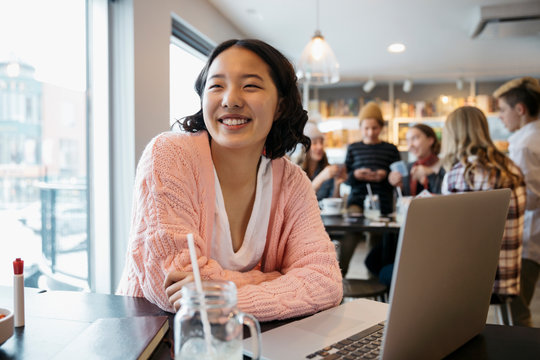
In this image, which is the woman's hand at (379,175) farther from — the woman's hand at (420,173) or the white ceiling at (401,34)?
the white ceiling at (401,34)

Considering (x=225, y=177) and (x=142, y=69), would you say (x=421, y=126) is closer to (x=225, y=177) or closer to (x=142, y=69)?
(x=142, y=69)

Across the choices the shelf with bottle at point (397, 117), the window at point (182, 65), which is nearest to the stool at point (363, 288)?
the window at point (182, 65)

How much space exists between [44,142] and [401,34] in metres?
3.95

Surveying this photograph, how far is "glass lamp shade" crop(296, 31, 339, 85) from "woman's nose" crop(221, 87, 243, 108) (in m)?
2.25

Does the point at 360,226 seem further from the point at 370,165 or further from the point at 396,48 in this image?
the point at 396,48

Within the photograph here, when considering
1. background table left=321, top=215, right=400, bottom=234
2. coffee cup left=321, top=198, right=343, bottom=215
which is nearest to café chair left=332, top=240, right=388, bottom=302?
background table left=321, top=215, right=400, bottom=234

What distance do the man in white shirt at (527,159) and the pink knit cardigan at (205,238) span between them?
6.47 feet

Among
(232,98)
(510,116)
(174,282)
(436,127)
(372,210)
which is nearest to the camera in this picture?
(174,282)

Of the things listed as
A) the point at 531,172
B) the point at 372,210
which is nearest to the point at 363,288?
the point at 372,210

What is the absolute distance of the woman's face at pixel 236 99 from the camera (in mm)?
1138

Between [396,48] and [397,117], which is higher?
[396,48]

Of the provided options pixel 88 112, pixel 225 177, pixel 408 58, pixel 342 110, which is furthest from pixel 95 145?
pixel 342 110

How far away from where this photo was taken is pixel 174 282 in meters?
0.90

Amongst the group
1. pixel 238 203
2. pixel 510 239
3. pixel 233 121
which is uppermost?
pixel 233 121
